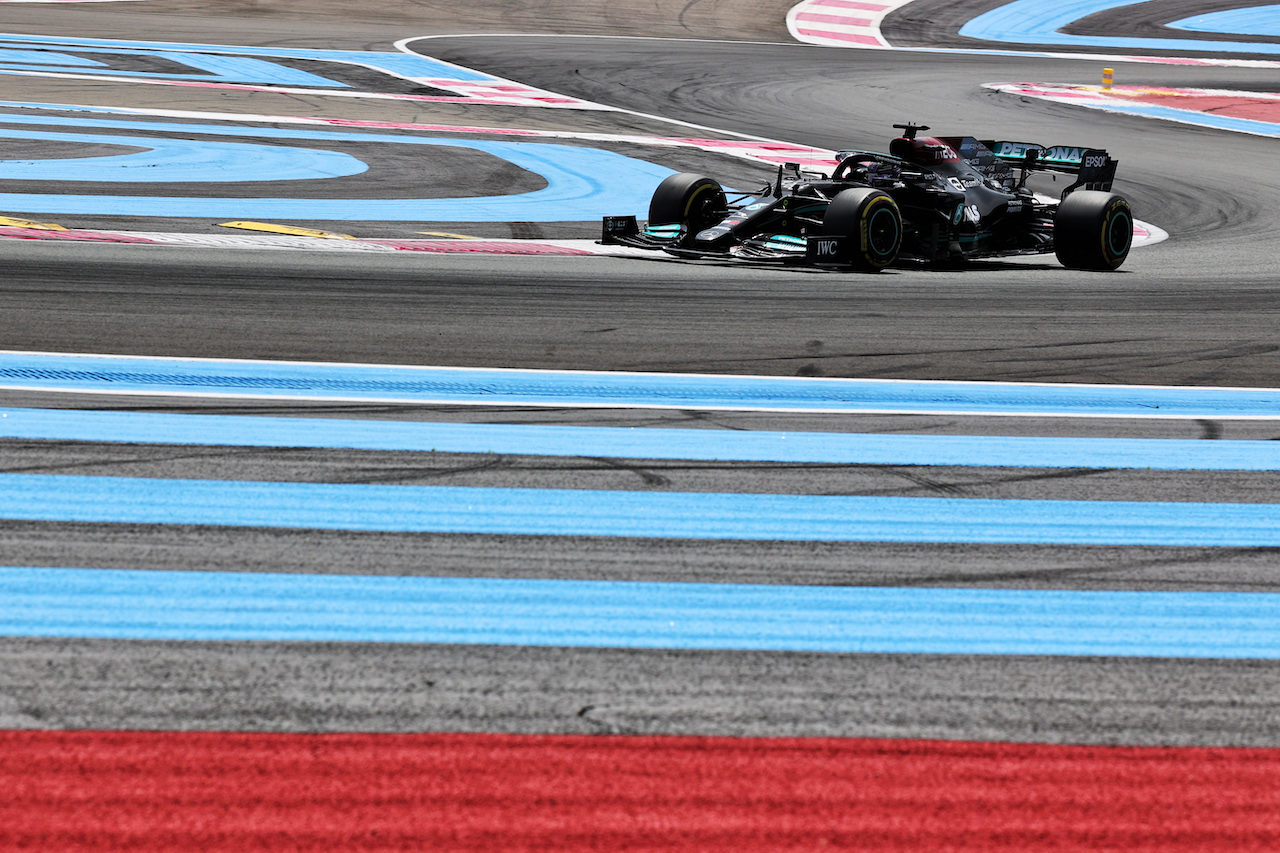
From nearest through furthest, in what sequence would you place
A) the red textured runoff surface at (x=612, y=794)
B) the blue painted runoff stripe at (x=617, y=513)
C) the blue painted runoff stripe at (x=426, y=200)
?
1. the red textured runoff surface at (x=612, y=794)
2. the blue painted runoff stripe at (x=617, y=513)
3. the blue painted runoff stripe at (x=426, y=200)

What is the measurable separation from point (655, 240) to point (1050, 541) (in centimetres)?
690

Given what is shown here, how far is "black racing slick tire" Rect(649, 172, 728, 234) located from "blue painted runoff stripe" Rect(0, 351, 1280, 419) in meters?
4.81

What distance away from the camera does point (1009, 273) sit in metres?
10.4

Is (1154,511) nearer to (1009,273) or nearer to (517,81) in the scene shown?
(1009,273)

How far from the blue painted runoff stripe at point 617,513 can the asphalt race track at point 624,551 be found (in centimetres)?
2

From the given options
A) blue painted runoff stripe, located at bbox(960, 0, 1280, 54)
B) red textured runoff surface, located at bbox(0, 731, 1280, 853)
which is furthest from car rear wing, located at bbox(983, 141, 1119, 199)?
blue painted runoff stripe, located at bbox(960, 0, 1280, 54)

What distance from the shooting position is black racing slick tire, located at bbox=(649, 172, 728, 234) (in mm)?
10633

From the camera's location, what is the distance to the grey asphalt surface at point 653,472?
2.76 m

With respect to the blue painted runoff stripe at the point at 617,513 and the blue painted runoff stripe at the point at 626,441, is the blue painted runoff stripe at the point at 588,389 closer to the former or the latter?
the blue painted runoff stripe at the point at 626,441

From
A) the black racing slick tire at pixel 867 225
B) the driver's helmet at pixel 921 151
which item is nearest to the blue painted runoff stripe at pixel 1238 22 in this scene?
the driver's helmet at pixel 921 151

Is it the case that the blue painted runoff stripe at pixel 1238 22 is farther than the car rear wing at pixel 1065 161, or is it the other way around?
the blue painted runoff stripe at pixel 1238 22

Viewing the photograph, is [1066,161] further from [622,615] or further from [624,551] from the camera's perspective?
[622,615]

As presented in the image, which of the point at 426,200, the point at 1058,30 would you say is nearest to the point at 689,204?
the point at 426,200

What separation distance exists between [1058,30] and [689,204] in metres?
28.5
